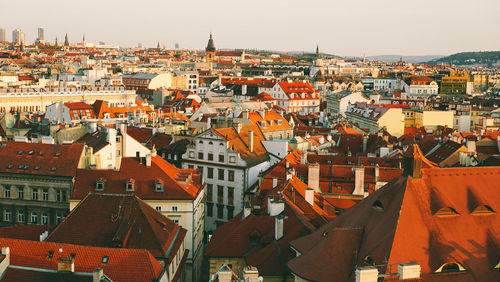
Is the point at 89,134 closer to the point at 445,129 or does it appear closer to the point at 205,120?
the point at 205,120

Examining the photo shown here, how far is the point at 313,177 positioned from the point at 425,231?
26.7 meters

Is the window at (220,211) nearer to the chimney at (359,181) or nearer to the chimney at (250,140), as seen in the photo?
the chimney at (250,140)

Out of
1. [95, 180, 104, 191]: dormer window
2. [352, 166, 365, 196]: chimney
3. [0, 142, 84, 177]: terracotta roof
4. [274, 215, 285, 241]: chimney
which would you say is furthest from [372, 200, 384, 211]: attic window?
[0, 142, 84, 177]: terracotta roof

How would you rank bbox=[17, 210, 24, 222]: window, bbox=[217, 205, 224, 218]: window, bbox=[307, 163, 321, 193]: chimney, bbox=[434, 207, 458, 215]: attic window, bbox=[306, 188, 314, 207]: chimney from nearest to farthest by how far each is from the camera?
1. bbox=[434, 207, 458, 215]: attic window
2. bbox=[306, 188, 314, 207]: chimney
3. bbox=[17, 210, 24, 222]: window
4. bbox=[307, 163, 321, 193]: chimney
5. bbox=[217, 205, 224, 218]: window

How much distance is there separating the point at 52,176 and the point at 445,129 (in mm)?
72164

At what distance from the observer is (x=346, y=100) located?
152875 mm

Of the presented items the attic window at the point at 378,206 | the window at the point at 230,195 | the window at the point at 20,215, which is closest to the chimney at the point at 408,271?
the attic window at the point at 378,206

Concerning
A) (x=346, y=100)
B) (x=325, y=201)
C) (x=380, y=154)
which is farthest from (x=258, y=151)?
(x=346, y=100)

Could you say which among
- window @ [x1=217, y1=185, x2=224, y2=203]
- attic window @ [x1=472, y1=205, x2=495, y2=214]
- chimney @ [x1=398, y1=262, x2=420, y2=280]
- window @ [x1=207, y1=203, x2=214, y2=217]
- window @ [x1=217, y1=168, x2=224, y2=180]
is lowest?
window @ [x1=207, y1=203, x2=214, y2=217]

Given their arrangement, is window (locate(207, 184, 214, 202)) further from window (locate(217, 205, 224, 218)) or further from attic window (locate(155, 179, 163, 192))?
attic window (locate(155, 179, 163, 192))

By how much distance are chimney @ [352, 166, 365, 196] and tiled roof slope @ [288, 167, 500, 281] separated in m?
23.2

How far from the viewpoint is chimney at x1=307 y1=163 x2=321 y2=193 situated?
58.5m

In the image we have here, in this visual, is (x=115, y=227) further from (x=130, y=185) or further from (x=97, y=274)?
(x=130, y=185)

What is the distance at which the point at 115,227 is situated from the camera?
42.3m
